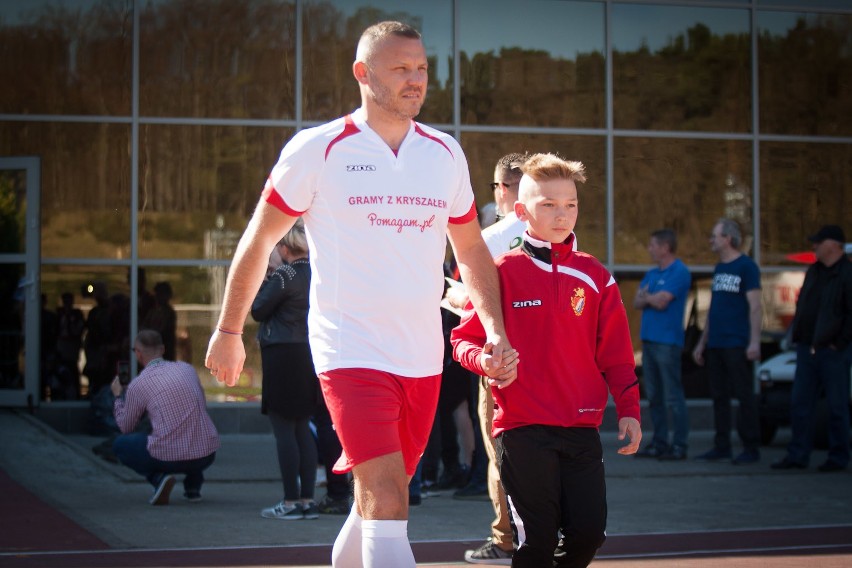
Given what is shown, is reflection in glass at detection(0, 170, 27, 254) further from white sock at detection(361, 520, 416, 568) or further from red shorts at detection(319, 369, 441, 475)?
white sock at detection(361, 520, 416, 568)

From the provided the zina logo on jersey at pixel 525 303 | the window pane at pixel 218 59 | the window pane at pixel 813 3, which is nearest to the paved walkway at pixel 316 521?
the zina logo on jersey at pixel 525 303

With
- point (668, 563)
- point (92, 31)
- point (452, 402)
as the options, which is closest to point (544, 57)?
point (92, 31)

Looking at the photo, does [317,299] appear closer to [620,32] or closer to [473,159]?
[473,159]

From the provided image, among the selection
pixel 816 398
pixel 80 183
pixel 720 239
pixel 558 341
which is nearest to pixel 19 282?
pixel 80 183

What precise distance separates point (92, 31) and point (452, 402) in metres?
6.70

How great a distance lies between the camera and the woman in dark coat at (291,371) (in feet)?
26.5

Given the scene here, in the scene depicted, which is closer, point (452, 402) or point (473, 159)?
point (452, 402)

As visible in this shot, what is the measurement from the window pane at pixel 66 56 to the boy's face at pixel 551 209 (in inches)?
370

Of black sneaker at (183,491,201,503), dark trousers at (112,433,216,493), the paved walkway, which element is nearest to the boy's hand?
the paved walkway

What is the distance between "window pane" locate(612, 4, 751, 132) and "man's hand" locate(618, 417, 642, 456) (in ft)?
33.2

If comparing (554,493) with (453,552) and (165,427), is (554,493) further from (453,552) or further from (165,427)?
(165,427)

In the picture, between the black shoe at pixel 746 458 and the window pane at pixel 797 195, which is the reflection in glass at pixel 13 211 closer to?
the black shoe at pixel 746 458

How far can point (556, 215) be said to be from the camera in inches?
196

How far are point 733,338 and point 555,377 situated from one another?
6.61 m
